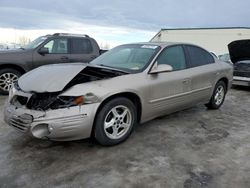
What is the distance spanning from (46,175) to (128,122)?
1417mm

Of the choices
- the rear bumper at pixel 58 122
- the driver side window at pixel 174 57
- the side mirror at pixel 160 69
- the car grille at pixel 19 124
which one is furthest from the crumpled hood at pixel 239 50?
the car grille at pixel 19 124

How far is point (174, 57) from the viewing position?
4.70 metres

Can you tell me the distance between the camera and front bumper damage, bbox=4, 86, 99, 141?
315 cm

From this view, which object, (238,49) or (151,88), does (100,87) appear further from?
(238,49)

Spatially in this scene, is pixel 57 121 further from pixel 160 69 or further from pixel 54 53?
pixel 54 53

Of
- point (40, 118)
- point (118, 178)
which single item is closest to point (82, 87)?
point (40, 118)

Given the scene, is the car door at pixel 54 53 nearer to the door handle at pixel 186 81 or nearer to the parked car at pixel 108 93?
the parked car at pixel 108 93

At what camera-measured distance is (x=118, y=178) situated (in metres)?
2.86

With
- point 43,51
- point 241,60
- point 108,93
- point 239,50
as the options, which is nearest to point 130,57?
point 108,93

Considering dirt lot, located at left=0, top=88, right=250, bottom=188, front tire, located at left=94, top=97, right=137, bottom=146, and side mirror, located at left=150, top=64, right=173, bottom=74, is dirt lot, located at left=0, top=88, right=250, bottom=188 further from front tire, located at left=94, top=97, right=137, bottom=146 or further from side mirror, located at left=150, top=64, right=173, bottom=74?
side mirror, located at left=150, top=64, right=173, bottom=74

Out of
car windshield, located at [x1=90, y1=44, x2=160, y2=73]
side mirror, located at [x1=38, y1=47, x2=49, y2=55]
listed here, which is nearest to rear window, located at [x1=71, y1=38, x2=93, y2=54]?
side mirror, located at [x1=38, y1=47, x2=49, y2=55]

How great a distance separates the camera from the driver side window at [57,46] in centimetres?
743

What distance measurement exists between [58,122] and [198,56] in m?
3.32

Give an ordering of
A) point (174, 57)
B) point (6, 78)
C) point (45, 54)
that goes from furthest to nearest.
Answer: point (45, 54), point (6, 78), point (174, 57)
